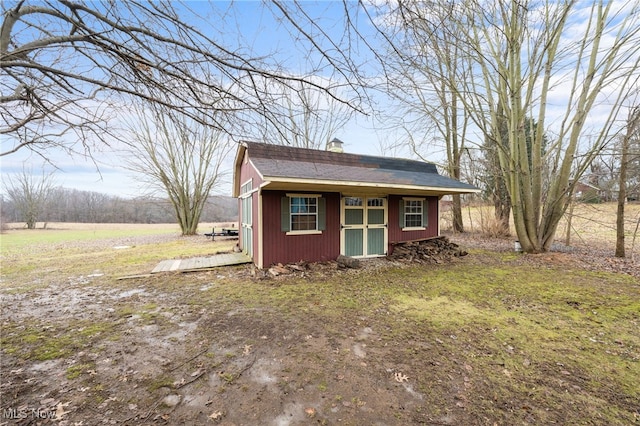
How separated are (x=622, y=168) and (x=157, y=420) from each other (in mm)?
11399

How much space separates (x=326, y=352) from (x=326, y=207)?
4931 mm

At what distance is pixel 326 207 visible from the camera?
24.8ft

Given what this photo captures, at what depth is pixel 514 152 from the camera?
8656 mm

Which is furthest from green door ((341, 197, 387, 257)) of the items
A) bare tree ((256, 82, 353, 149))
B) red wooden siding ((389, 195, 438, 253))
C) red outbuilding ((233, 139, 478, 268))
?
bare tree ((256, 82, 353, 149))

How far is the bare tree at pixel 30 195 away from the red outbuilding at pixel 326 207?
29466mm

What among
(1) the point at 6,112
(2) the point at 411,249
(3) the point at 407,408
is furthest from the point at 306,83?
(2) the point at 411,249

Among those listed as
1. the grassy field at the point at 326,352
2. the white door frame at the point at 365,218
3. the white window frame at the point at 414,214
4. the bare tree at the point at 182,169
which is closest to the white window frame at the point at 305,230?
the white door frame at the point at 365,218

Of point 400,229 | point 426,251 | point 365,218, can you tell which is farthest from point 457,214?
point 365,218

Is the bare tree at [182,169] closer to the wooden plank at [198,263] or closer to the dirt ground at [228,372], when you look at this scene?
the wooden plank at [198,263]

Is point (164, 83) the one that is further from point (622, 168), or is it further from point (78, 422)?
point (622, 168)

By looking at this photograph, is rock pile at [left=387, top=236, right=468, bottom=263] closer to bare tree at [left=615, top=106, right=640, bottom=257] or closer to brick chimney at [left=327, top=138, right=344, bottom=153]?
bare tree at [left=615, top=106, right=640, bottom=257]

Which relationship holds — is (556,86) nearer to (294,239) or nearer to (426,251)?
(426,251)

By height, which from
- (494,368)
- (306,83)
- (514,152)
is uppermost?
(514,152)

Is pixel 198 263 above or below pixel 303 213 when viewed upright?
below
